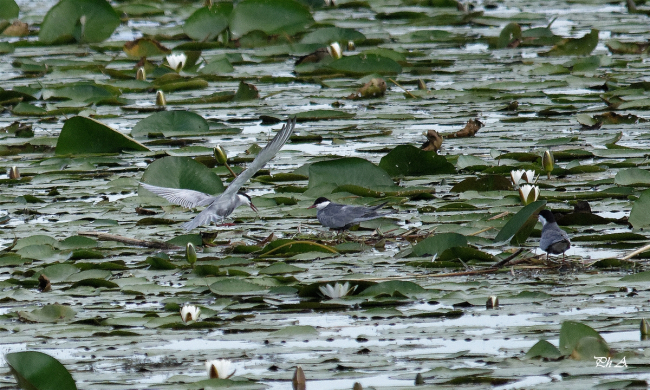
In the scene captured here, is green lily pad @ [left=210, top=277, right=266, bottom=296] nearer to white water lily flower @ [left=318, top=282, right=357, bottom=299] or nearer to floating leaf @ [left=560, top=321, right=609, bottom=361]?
white water lily flower @ [left=318, top=282, right=357, bottom=299]

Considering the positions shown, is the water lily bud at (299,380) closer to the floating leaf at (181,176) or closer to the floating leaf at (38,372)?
the floating leaf at (38,372)

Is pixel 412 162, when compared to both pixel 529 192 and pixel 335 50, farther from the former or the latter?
pixel 335 50

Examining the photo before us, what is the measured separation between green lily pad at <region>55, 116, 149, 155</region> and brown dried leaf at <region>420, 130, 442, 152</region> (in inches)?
82.6

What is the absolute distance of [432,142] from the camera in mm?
6941

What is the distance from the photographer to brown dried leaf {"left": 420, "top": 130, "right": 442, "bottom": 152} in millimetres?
6895

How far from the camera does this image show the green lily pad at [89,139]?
737 centimetres

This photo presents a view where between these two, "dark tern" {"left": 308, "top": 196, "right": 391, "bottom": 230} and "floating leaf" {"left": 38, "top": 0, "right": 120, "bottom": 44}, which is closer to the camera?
"dark tern" {"left": 308, "top": 196, "right": 391, "bottom": 230}

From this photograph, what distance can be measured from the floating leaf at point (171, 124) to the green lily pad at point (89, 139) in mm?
468

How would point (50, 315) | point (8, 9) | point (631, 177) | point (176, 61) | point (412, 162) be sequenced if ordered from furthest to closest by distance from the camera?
point (8, 9) < point (176, 61) < point (412, 162) < point (631, 177) < point (50, 315)

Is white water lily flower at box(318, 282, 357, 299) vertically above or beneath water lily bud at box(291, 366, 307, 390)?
above

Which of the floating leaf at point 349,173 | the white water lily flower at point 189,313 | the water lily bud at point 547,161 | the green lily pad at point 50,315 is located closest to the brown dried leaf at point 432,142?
the floating leaf at point 349,173

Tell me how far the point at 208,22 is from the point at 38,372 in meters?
9.44

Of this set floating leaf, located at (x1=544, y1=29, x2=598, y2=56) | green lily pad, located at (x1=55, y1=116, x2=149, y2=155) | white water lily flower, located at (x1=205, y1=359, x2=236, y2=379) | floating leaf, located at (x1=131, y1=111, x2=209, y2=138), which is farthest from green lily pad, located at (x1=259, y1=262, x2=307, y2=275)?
floating leaf, located at (x1=544, y1=29, x2=598, y2=56)
